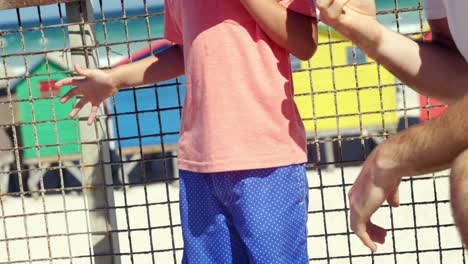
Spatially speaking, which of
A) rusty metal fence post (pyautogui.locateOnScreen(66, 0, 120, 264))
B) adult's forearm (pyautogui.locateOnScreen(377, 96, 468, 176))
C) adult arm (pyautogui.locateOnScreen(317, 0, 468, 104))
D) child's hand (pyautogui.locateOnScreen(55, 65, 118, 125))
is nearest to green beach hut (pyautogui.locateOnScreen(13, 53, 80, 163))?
rusty metal fence post (pyautogui.locateOnScreen(66, 0, 120, 264))

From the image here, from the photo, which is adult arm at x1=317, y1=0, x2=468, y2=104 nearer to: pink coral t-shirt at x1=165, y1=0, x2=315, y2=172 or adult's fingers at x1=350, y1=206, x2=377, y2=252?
pink coral t-shirt at x1=165, y1=0, x2=315, y2=172

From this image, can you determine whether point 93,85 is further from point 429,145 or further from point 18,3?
point 429,145

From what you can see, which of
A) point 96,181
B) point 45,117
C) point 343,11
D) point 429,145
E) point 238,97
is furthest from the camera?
point 45,117

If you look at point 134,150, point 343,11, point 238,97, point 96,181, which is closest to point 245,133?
point 238,97

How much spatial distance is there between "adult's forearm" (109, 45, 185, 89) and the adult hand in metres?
0.91

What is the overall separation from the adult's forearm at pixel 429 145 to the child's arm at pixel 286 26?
52 cm

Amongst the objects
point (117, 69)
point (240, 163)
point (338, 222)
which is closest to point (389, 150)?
point (240, 163)

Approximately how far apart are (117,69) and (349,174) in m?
5.10

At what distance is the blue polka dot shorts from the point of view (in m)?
2.17

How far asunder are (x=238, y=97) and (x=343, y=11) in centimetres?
43

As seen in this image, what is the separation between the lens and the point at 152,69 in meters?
2.51

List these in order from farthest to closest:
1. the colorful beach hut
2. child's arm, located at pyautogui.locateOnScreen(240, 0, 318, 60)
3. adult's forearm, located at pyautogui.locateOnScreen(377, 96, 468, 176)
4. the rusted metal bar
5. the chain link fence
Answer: the colorful beach hut
the chain link fence
the rusted metal bar
child's arm, located at pyautogui.locateOnScreen(240, 0, 318, 60)
adult's forearm, located at pyautogui.locateOnScreen(377, 96, 468, 176)

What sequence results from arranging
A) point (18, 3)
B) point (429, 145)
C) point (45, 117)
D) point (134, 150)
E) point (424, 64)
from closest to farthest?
point (429, 145) < point (424, 64) < point (18, 3) < point (45, 117) < point (134, 150)

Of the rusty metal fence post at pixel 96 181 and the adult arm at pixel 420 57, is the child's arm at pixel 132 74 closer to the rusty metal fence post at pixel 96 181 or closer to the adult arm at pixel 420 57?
→ the rusty metal fence post at pixel 96 181
